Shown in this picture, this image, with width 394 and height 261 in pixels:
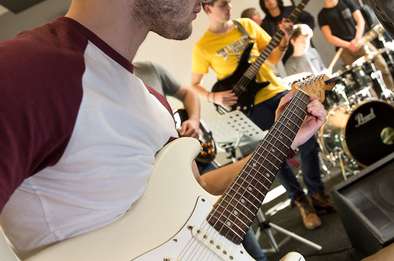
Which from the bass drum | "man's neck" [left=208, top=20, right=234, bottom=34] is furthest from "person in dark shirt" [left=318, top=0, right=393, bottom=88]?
"man's neck" [left=208, top=20, right=234, bottom=34]

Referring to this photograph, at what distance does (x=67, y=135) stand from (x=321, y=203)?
263cm

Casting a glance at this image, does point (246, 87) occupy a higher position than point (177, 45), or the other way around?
point (246, 87)

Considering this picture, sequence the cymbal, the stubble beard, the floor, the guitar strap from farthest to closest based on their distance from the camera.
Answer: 1. the cymbal
2. the guitar strap
3. the floor
4. the stubble beard

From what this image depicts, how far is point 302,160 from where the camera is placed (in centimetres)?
306

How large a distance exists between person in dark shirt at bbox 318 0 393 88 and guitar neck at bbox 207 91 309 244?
2980 mm

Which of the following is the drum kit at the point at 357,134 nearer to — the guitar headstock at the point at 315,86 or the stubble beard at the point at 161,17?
the guitar headstock at the point at 315,86

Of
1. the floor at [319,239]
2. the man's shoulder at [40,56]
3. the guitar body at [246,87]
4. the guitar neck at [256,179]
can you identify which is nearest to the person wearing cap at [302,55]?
the guitar body at [246,87]

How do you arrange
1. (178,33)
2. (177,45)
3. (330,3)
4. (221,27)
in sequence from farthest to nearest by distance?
(177,45) < (330,3) < (221,27) < (178,33)

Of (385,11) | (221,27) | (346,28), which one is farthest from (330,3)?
(385,11)

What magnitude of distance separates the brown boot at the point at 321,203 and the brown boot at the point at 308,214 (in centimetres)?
6

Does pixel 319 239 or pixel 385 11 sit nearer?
pixel 385 11

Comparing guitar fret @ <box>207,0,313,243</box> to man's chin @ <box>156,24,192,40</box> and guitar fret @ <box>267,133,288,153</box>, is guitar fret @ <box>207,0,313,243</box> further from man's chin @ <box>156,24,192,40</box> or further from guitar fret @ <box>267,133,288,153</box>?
man's chin @ <box>156,24,192,40</box>

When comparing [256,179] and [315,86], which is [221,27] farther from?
[256,179]

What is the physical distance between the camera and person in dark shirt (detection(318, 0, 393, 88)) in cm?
409
